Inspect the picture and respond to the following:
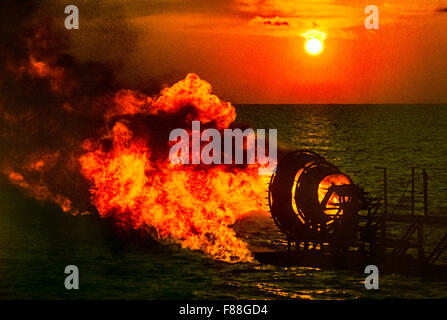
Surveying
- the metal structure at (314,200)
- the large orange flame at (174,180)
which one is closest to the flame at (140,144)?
the large orange flame at (174,180)

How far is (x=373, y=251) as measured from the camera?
33062 millimetres

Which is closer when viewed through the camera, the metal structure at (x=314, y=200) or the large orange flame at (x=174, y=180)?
the metal structure at (x=314, y=200)

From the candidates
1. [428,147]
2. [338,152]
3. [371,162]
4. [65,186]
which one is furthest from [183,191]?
[428,147]

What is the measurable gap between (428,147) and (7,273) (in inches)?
5326

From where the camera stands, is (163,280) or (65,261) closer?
(163,280)

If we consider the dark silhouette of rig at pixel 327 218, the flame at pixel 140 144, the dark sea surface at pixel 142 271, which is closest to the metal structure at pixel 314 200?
the dark silhouette of rig at pixel 327 218

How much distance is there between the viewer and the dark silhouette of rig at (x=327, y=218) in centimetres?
3209

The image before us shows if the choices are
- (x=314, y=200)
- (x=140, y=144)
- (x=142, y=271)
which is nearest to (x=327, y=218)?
(x=314, y=200)

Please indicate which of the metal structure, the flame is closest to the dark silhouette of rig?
the metal structure

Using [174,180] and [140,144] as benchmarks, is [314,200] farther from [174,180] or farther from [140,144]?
[140,144]

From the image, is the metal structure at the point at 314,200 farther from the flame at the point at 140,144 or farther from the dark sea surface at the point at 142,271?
the dark sea surface at the point at 142,271

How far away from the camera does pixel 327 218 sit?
32.5 meters

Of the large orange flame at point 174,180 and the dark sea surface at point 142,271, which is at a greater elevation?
the large orange flame at point 174,180

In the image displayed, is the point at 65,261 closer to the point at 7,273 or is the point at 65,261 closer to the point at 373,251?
the point at 7,273
